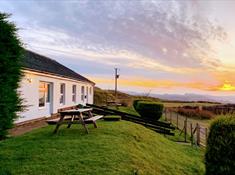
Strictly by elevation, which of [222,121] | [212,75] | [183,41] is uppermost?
[183,41]

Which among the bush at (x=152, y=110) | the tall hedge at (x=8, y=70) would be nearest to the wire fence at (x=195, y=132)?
the bush at (x=152, y=110)

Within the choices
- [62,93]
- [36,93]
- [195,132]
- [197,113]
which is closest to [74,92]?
[62,93]

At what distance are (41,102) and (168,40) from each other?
9560mm

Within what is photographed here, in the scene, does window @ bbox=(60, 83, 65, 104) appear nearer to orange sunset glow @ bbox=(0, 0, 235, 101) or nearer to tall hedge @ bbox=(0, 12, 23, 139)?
orange sunset glow @ bbox=(0, 0, 235, 101)

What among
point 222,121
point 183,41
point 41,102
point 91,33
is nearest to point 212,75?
point 183,41

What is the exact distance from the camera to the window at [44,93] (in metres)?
20.2

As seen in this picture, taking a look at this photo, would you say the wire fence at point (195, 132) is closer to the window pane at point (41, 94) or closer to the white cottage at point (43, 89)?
the white cottage at point (43, 89)

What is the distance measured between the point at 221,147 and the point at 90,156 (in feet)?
11.6

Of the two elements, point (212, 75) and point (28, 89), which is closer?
point (28, 89)

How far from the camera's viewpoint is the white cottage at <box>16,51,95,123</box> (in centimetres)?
1716

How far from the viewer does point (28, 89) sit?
17.5 metres

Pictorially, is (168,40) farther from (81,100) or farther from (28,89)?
(81,100)

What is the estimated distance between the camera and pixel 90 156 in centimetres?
870

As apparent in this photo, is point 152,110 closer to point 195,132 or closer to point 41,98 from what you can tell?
point 195,132
